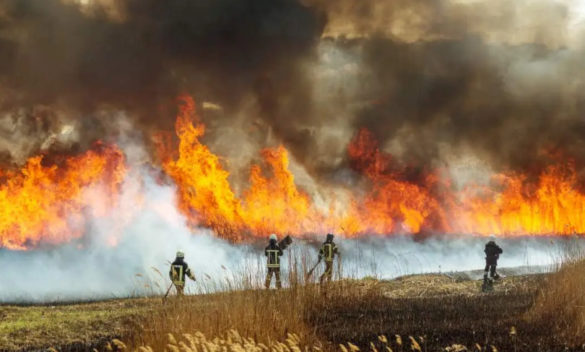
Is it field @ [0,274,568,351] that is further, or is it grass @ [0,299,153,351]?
grass @ [0,299,153,351]

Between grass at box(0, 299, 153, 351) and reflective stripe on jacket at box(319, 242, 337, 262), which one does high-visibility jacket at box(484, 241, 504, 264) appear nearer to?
reflective stripe on jacket at box(319, 242, 337, 262)

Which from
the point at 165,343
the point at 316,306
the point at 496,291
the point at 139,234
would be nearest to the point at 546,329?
the point at 316,306

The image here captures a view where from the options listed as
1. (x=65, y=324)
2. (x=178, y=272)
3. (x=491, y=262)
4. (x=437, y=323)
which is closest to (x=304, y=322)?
(x=437, y=323)

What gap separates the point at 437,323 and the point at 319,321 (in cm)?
309

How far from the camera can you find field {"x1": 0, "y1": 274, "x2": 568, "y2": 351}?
11.9 meters

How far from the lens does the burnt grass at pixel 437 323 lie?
41.3ft

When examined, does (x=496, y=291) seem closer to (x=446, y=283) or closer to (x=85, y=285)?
(x=446, y=283)

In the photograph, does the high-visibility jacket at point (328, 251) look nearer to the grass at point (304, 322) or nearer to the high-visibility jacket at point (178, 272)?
the grass at point (304, 322)

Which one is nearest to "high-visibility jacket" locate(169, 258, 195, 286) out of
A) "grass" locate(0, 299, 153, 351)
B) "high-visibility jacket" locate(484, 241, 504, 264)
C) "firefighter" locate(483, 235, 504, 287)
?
"grass" locate(0, 299, 153, 351)

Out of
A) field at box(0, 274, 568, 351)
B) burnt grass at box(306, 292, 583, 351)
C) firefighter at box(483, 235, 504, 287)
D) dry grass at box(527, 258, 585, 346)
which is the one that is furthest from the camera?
firefighter at box(483, 235, 504, 287)

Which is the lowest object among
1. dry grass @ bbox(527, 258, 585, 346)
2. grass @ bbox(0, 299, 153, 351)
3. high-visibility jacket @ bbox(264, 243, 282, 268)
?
grass @ bbox(0, 299, 153, 351)

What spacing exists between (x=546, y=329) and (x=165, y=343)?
27.9ft

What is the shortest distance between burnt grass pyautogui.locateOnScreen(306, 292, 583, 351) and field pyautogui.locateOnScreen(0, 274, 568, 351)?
1.0 inches

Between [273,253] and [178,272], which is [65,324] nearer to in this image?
[178,272]
